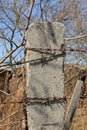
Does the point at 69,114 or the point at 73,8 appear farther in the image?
the point at 73,8

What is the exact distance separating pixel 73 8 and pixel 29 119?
308 inches

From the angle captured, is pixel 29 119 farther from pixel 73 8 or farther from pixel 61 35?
pixel 73 8

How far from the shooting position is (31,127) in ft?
6.17

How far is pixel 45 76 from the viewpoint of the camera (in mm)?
1934

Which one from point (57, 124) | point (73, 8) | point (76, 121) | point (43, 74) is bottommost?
point (76, 121)

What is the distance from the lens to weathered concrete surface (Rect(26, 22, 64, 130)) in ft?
6.22

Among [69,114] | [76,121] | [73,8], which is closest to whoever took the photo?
[69,114]

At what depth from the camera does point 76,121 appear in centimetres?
421

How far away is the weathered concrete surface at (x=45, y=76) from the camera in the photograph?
6.22 feet

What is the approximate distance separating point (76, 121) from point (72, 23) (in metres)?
5.60

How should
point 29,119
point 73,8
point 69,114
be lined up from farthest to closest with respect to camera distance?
point 73,8 → point 69,114 → point 29,119

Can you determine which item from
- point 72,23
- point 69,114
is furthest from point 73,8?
point 69,114

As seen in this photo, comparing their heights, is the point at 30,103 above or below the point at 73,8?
below

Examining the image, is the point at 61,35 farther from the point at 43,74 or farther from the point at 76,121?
the point at 76,121
